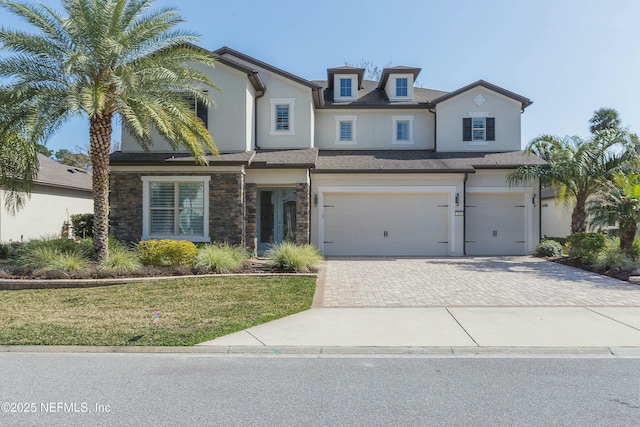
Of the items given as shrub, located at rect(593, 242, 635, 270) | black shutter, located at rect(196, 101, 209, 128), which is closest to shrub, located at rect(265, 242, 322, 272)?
black shutter, located at rect(196, 101, 209, 128)

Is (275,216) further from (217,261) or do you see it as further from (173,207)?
(217,261)

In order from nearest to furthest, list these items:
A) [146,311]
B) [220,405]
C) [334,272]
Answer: [220,405], [146,311], [334,272]

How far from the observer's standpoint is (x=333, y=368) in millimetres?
5590

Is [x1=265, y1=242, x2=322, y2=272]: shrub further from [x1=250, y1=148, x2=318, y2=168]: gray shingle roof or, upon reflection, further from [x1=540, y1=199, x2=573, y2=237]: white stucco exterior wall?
[x1=540, y1=199, x2=573, y2=237]: white stucco exterior wall

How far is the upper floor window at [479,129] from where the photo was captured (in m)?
19.4

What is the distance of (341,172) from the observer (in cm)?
1683

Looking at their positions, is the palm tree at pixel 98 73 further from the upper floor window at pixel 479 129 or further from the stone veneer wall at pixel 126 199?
the upper floor window at pixel 479 129

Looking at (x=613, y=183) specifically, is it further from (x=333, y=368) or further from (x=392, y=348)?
(x=333, y=368)

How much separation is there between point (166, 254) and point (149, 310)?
169 inches

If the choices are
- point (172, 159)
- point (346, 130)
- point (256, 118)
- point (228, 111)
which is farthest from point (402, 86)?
point (172, 159)

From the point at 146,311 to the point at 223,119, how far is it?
9224 millimetres

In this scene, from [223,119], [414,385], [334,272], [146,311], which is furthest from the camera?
[223,119]

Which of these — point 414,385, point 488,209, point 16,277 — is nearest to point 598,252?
point 488,209

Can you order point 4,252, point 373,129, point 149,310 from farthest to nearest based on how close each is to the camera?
point 373,129
point 4,252
point 149,310
